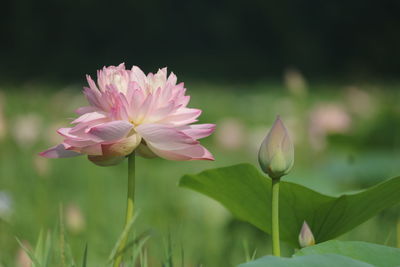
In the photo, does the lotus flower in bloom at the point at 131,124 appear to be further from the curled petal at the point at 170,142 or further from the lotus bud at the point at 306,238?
the lotus bud at the point at 306,238

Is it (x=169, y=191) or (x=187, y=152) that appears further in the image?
(x=169, y=191)

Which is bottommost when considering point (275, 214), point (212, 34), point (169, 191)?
point (169, 191)

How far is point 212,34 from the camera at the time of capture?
6.15 m

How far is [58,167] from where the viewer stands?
6.03 ft

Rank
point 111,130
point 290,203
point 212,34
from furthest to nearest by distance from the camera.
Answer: point 212,34, point 290,203, point 111,130

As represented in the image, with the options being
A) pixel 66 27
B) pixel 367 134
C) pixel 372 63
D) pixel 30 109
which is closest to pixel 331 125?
pixel 367 134

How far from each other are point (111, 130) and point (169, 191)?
3.57ft

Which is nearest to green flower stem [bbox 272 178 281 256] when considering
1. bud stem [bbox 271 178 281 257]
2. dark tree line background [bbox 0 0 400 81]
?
bud stem [bbox 271 178 281 257]

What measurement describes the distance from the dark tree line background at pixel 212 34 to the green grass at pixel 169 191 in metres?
3.47

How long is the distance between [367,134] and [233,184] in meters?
1.23

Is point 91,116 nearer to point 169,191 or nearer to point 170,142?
point 170,142

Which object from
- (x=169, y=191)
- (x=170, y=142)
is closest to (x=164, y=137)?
(x=170, y=142)

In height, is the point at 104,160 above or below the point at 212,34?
below

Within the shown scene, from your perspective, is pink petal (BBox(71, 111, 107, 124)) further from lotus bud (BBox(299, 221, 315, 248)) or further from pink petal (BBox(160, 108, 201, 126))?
lotus bud (BBox(299, 221, 315, 248))
